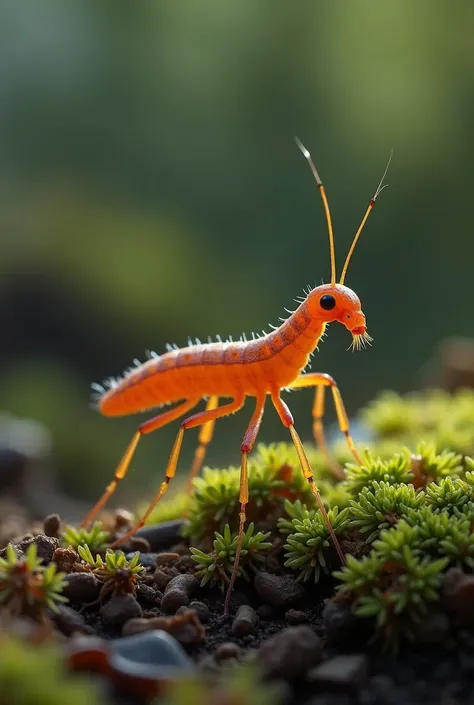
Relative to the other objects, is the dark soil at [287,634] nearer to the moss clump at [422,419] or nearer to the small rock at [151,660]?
the small rock at [151,660]

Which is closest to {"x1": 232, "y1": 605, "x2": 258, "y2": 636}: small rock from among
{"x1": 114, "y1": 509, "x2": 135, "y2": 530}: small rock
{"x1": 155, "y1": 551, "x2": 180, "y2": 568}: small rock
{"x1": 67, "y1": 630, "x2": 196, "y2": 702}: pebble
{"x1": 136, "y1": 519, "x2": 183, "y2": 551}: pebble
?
{"x1": 67, "y1": 630, "x2": 196, "y2": 702}: pebble

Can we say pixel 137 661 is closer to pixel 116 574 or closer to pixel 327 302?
pixel 116 574

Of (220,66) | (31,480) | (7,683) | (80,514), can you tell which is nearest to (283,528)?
(7,683)

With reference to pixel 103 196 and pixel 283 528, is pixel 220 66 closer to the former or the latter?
pixel 103 196

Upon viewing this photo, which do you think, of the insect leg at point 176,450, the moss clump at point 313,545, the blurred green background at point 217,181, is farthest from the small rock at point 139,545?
the blurred green background at point 217,181

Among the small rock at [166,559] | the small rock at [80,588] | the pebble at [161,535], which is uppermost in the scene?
the pebble at [161,535]

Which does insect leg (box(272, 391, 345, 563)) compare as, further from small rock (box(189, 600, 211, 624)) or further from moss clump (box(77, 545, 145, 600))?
moss clump (box(77, 545, 145, 600))
